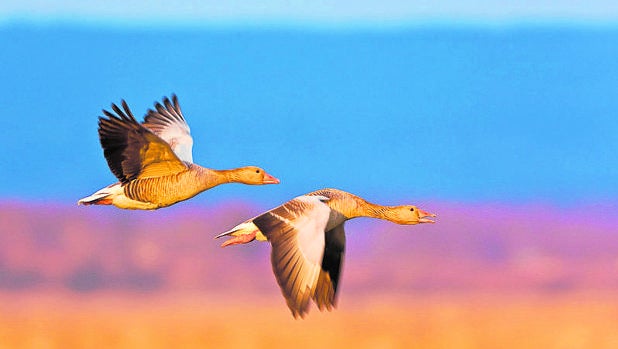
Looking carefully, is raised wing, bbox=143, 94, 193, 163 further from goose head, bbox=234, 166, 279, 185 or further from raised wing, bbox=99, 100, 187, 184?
raised wing, bbox=99, 100, 187, 184

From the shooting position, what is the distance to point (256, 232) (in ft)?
46.2

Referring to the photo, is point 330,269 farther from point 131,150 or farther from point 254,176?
point 131,150

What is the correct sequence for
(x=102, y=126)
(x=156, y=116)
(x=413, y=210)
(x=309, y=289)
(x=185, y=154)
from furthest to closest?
(x=156, y=116) < (x=185, y=154) < (x=413, y=210) < (x=102, y=126) < (x=309, y=289)

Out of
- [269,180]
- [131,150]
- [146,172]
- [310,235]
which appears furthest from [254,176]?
[310,235]

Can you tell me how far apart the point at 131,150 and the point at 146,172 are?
47 centimetres

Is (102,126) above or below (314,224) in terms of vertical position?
above

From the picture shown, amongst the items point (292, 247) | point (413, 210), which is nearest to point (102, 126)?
point (292, 247)

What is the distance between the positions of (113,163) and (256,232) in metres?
2.07

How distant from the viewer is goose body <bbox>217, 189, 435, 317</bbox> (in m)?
12.2

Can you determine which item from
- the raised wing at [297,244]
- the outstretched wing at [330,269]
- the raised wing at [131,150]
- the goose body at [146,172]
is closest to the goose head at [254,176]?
the goose body at [146,172]

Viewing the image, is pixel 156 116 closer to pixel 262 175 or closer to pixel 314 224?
pixel 262 175

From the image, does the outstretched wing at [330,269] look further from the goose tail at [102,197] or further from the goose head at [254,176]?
the goose tail at [102,197]

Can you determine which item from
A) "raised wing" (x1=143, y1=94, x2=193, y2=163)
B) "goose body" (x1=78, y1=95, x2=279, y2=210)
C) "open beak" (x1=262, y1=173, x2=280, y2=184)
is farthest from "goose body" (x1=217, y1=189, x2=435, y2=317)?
"raised wing" (x1=143, y1=94, x2=193, y2=163)

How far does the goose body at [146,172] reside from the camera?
14.0m
